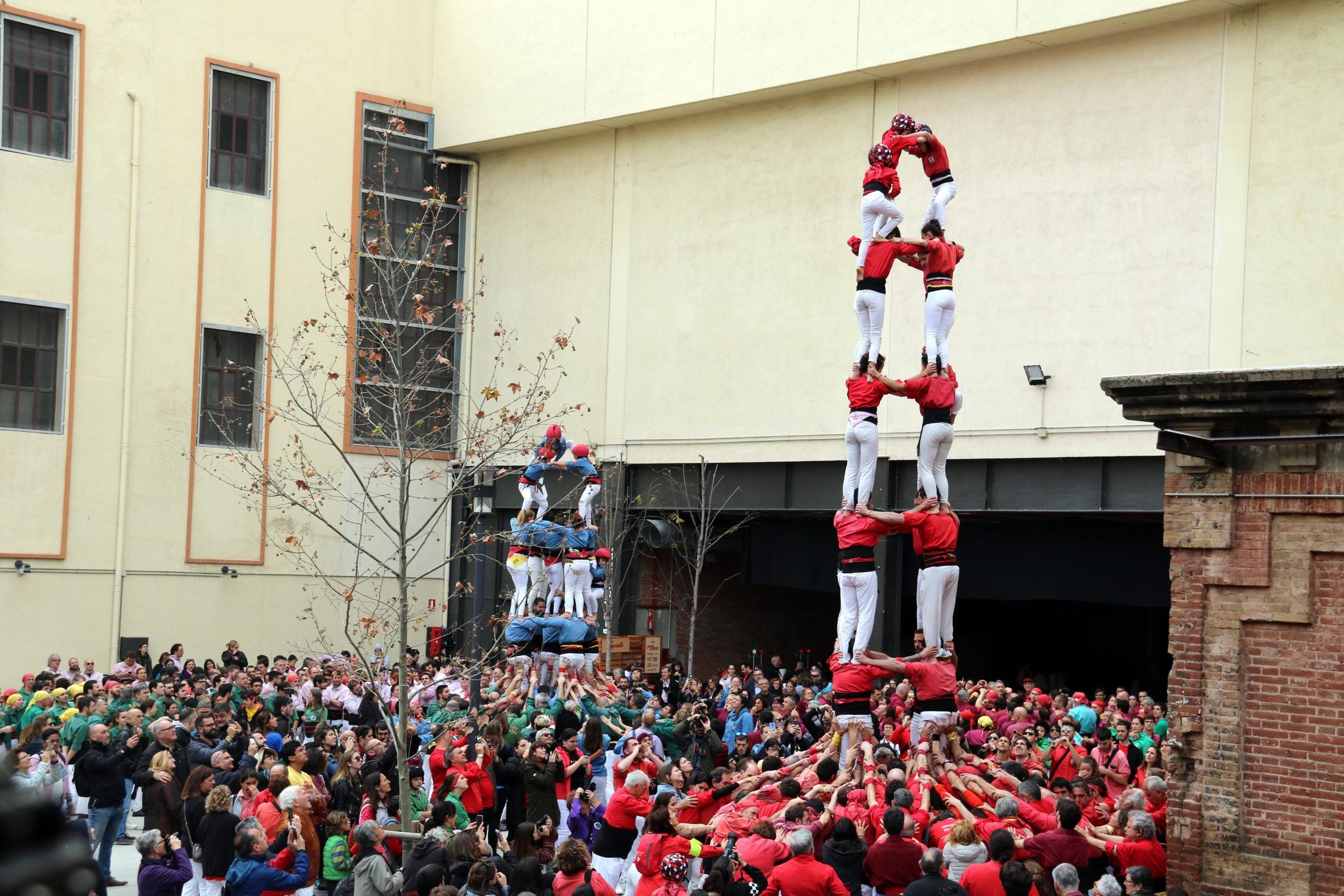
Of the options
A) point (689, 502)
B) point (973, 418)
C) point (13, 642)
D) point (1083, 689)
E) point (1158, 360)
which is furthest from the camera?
point (1083, 689)

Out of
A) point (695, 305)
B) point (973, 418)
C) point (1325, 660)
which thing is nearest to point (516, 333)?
point (695, 305)

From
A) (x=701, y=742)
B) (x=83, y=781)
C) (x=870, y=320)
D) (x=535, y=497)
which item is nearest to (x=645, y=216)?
(x=535, y=497)

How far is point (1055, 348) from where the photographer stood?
26469 millimetres

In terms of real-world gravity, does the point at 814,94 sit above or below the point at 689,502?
above

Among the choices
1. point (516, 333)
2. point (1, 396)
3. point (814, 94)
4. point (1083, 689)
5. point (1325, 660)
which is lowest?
point (1083, 689)

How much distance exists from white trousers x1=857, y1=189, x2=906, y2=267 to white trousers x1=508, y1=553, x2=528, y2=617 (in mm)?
9925

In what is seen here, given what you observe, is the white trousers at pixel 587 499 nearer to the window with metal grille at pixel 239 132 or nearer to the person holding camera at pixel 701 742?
the person holding camera at pixel 701 742

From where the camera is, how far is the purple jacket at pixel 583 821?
43.6 ft

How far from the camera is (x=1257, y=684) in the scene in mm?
11883

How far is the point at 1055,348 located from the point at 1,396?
22.6 metres

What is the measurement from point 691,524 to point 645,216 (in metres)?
7.72

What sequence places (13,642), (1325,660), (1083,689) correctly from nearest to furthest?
(1325,660)
(13,642)
(1083,689)

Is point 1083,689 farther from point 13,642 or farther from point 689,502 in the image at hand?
point 13,642

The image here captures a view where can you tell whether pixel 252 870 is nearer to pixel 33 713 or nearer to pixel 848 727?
pixel 848 727
